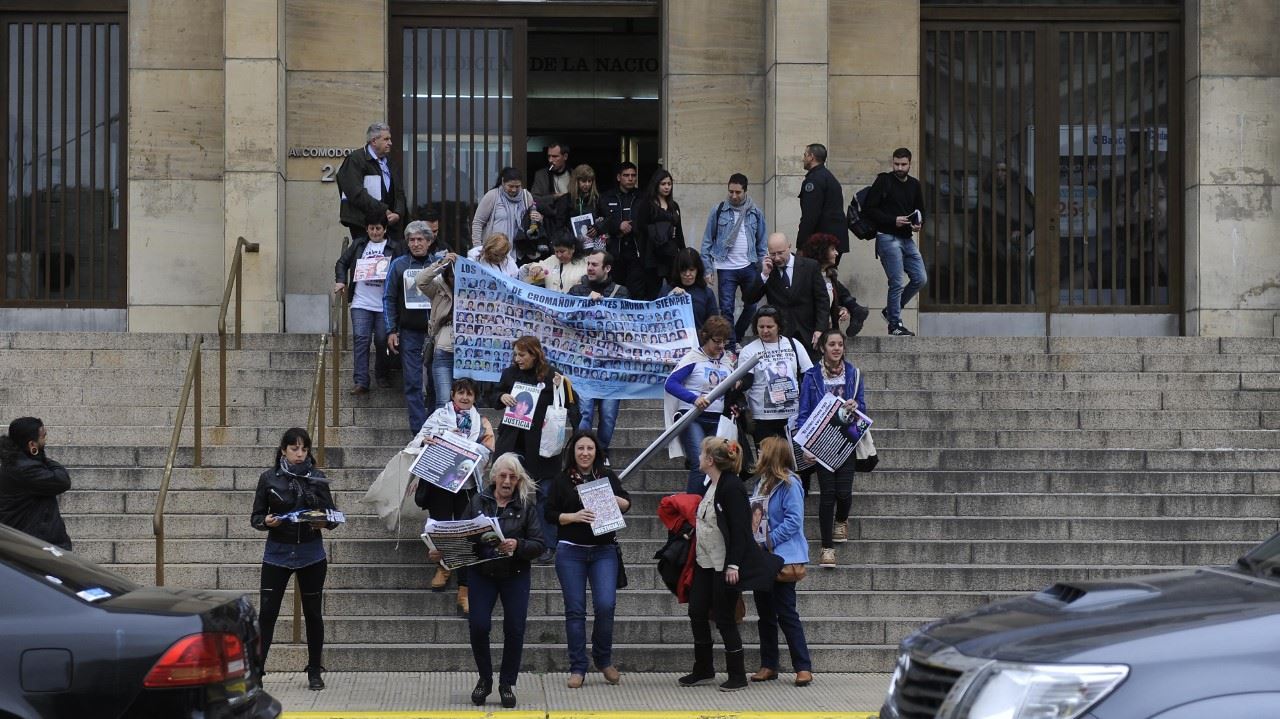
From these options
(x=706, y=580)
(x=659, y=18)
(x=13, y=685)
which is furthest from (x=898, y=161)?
(x=13, y=685)

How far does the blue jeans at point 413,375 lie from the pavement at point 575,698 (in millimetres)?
3103

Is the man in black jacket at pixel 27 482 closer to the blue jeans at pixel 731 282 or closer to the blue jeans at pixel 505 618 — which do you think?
the blue jeans at pixel 505 618

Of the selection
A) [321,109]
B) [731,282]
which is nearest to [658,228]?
[731,282]

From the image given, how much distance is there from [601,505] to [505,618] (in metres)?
0.95

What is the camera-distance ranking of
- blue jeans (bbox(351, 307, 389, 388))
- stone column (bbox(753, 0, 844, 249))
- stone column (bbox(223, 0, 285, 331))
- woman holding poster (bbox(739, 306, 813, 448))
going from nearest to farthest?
woman holding poster (bbox(739, 306, 813, 448)) → blue jeans (bbox(351, 307, 389, 388)) → stone column (bbox(223, 0, 285, 331)) → stone column (bbox(753, 0, 844, 249))

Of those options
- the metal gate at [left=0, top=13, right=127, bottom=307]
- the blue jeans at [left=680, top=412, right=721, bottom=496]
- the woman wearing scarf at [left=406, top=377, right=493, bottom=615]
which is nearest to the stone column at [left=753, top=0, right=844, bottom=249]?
the blue jeans at [left=680, top=412, right=721, bottom=496]

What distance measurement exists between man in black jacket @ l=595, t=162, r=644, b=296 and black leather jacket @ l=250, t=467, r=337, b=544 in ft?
19.6

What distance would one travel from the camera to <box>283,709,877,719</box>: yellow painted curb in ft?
33.2

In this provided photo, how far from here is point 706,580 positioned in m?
11.1

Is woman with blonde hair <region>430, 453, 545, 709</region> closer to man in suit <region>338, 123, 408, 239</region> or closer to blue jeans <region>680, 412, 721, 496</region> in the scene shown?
blue jeans <region>680, 412, 721, 496</region>

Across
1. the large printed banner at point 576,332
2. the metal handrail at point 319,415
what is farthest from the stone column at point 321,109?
the metal handrail at point 319,415

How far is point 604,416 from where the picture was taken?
1420 cm

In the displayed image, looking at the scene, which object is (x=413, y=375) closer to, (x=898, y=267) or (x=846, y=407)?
(x=846, y=407)


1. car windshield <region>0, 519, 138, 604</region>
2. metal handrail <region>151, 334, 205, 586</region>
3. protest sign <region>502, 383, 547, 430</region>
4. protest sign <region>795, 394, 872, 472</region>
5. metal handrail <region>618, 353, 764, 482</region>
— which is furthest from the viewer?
metal handrail <region>618, 353, 764, 482</region>
